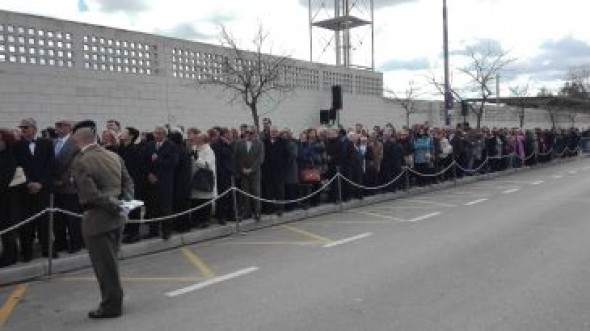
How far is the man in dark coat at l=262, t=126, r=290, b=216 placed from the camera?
15047 millimetres

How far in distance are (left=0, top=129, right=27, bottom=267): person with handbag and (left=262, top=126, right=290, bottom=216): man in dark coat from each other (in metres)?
6.02

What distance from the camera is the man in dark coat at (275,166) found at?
15047 mm

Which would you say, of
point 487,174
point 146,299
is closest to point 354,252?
point 146,299

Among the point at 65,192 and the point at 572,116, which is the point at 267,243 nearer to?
the point at 65,192

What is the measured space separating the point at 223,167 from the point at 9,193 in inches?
179

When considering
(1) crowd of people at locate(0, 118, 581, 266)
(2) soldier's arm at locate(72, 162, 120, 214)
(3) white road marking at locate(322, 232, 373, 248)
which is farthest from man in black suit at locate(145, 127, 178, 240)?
(2) soldier's arm at locate(72, 162, 120, 214)

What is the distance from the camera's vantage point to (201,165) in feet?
42.2

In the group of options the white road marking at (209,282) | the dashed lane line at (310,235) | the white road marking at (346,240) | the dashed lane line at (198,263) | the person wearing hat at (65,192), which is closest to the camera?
the white road marking at (209,282)

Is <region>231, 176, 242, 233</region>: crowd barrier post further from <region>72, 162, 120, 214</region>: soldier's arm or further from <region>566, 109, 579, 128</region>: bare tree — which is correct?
<region>566, 109, 579, 128</region>: bare tree

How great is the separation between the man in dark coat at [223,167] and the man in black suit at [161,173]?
1676 mm

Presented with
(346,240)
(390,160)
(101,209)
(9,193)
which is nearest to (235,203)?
(346,240)

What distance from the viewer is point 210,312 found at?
716 cm

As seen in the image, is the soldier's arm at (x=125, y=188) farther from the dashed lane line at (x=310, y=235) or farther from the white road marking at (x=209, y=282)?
the dashed lane line at (x=310, y=235)

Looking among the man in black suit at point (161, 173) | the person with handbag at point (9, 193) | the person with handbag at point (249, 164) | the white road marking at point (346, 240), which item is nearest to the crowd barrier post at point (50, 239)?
the person with handbag at point (9, 193)
